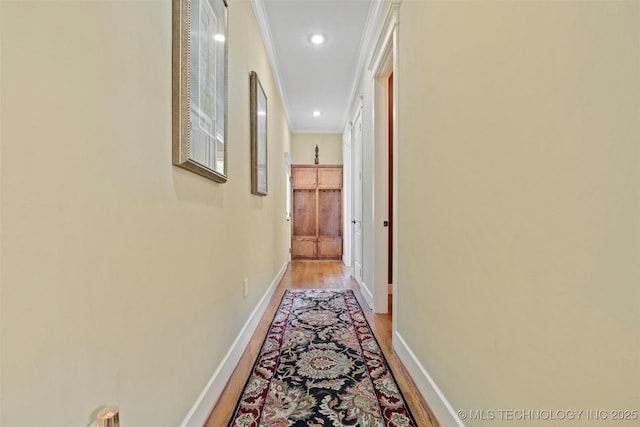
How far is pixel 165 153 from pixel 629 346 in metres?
1.25

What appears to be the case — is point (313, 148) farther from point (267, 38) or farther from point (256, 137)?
point (256, 137)

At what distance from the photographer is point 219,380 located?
5.28 ft

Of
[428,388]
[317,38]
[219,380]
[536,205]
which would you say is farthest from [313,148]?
[536,205]

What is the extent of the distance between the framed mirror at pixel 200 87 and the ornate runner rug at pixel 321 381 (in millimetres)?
1092

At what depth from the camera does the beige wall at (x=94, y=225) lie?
0.54m

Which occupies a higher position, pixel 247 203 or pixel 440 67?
pixel 440 67

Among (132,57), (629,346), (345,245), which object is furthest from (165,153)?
(345,245)

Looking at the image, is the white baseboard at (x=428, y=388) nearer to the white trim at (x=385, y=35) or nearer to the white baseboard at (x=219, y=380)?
the white baseboard at (x=219, y=380)

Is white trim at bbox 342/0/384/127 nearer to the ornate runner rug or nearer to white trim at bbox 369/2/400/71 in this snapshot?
white trim at bbox 369/2/400/71

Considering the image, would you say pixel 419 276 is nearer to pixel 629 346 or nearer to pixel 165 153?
pixel 629 346

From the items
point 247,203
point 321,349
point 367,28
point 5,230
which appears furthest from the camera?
point 367,28

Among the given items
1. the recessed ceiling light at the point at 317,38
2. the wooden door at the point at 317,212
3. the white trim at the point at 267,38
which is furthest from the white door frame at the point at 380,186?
the wooden door at the point at 317,212

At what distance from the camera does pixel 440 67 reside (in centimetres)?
143

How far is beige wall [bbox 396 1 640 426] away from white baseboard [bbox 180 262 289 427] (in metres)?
1.02
